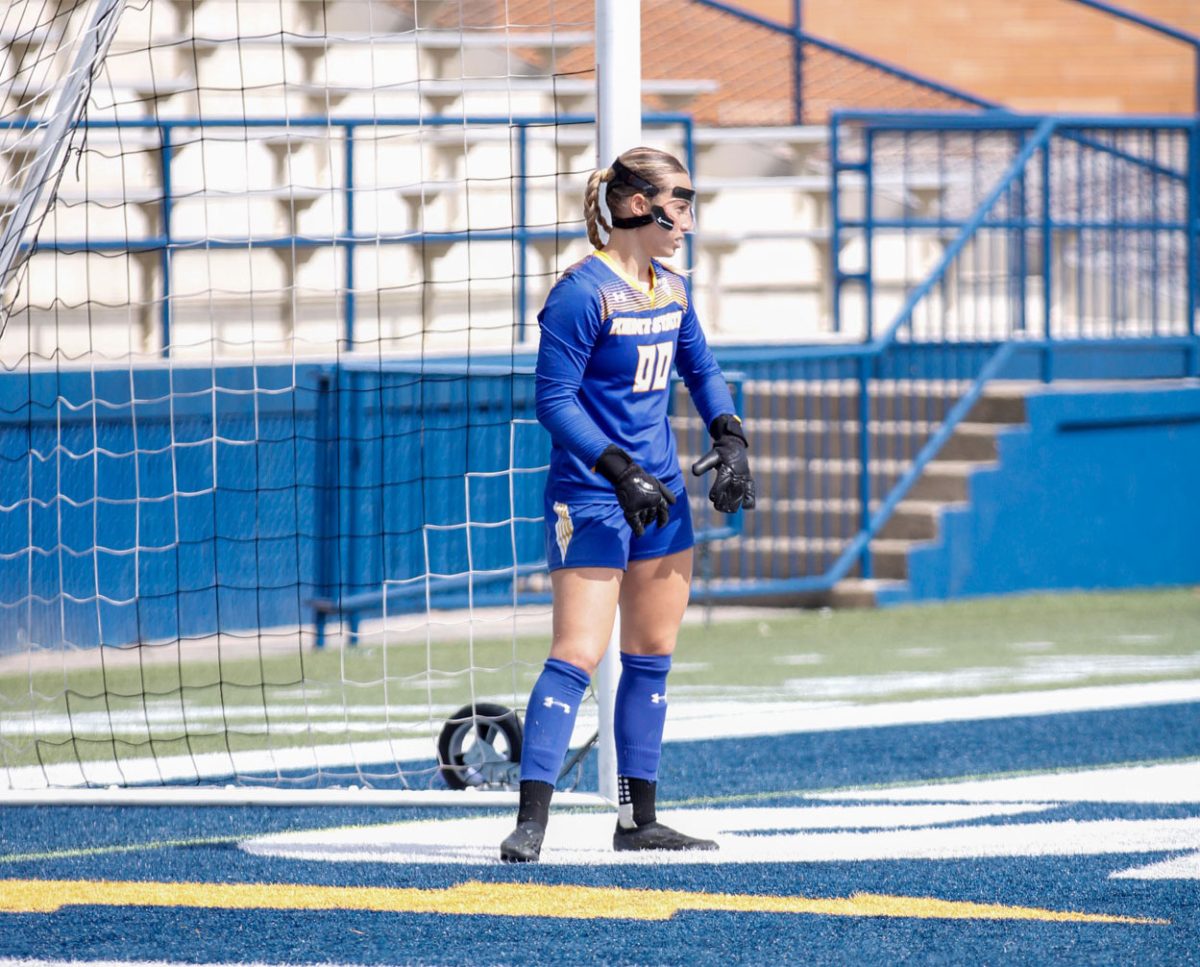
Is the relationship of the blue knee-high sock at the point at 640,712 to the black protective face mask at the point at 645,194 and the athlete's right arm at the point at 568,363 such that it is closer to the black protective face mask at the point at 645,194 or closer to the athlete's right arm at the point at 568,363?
the athlete's right arm at the point at 568,363

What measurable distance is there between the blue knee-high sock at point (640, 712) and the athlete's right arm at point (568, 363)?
0.70 m

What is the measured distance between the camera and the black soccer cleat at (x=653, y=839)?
20.2 ft

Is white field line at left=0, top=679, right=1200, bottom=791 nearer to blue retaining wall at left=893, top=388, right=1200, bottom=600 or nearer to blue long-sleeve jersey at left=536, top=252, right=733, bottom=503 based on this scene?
blue long-sleeve jersey at left=536, top=252, right=733, bottom=503

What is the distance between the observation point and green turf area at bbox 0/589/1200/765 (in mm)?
8922

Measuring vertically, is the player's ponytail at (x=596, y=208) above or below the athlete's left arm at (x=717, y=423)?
above

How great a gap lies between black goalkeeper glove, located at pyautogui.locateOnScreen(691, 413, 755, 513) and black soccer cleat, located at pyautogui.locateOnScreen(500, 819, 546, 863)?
996mm

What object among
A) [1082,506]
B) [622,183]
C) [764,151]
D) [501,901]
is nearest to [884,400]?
[1082,506]

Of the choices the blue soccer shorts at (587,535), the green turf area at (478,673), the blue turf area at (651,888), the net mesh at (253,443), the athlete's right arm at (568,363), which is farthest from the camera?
the green turf area at (478,673)

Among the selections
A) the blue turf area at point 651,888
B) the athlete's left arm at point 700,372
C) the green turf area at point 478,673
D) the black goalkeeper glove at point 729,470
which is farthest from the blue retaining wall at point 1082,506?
the black goalkeeper glove at point 729,470

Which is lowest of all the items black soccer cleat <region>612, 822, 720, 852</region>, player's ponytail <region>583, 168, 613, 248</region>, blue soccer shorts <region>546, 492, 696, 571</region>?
black soccer cleat <region>612, 822, 720, 852</region>

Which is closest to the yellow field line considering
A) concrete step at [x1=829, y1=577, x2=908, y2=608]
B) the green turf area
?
the green turf area

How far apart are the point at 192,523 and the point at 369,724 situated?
2.55 metres

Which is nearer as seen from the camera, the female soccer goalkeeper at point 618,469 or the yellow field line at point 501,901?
the yellow field line at point 501,901

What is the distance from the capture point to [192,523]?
447 inches
